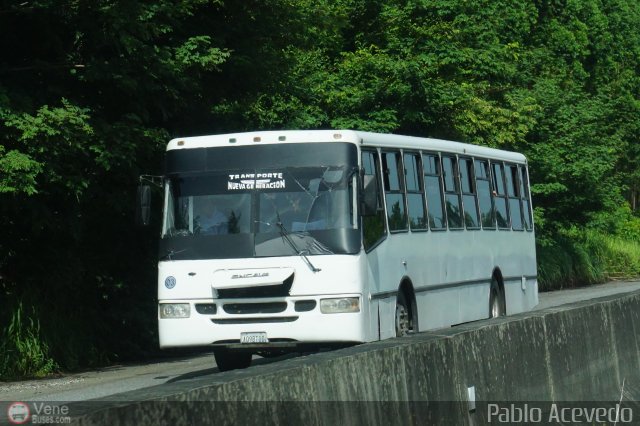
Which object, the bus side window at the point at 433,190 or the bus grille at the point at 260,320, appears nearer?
the bus grille at the point at 260,320

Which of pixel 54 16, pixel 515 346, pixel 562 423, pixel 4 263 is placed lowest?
pixel 562 423

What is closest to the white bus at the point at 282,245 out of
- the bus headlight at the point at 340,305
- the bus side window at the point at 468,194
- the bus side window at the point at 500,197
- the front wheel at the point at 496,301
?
the bus headlight at the point at 340,305

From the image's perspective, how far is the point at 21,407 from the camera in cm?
520

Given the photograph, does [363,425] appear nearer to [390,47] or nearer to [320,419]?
[320,419]

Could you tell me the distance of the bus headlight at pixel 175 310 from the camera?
1479cm

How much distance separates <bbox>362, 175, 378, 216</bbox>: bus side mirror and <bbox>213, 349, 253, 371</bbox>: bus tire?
90.3 inches

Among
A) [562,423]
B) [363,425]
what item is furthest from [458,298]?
[363,425]

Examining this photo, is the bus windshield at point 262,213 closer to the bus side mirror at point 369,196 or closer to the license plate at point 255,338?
the bus side mirror at point 369,196

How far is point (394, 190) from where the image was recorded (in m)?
16.5

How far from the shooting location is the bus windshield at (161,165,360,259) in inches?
577

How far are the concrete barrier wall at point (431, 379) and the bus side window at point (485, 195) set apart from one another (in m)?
8.73

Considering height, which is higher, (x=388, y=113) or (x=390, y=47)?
(x=390, y=47)

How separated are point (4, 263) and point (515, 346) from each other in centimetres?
1155
